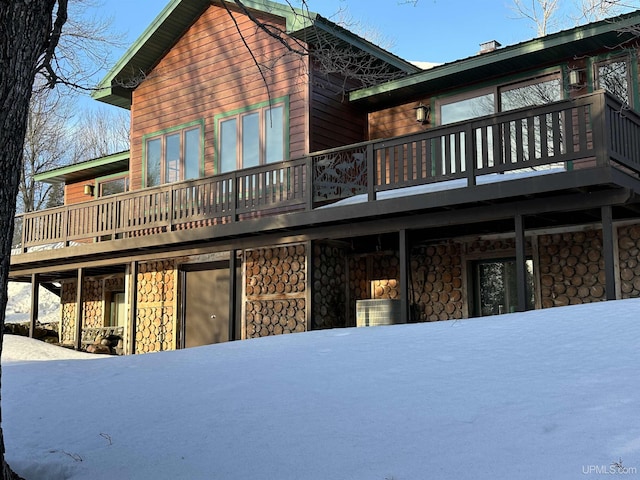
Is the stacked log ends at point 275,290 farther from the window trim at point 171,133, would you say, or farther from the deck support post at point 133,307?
the window trim at point 171,133

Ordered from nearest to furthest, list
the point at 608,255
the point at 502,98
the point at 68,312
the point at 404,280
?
1. the point at 608,255
2. the point at 404,280
3. the point at 502,98
4. the point at 68,312

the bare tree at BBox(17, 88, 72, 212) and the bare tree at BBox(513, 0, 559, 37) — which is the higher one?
the bare tree at BBox(513, 0, 559, 37)

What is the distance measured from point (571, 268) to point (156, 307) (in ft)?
30.8

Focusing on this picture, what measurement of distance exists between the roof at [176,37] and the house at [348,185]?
5 cm

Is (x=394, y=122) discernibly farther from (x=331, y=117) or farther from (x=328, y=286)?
(x=328, y=286)

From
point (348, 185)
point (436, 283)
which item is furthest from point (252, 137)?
point (436, 283)

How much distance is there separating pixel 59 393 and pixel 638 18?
31.9ft

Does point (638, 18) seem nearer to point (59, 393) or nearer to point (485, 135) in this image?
point (485, 135)

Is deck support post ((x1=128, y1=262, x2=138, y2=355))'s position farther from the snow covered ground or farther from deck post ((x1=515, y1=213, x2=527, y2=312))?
deck post ((x1=515, y1=213, x2=527, y2=312))

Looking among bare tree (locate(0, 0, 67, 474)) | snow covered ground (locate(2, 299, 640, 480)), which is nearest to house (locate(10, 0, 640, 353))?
snow covered ground (locate(2, 299, 640, 480))

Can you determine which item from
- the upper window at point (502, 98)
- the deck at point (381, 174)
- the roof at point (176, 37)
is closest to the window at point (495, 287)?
the deck at point (381, 174)

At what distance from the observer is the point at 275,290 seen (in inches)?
554

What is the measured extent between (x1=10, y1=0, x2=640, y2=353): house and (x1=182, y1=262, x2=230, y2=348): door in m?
0.05

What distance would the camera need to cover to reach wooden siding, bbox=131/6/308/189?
1440 centimetres
